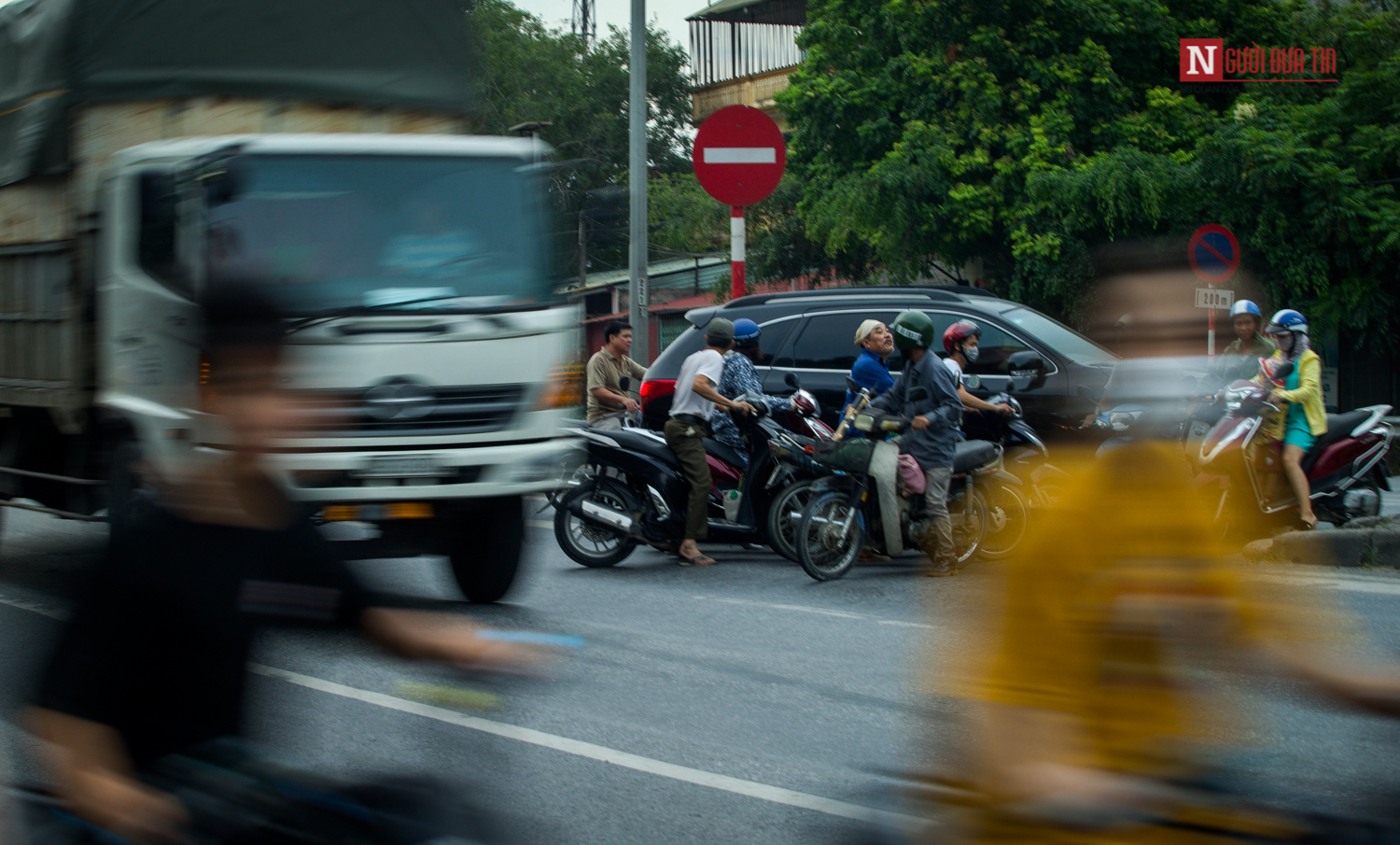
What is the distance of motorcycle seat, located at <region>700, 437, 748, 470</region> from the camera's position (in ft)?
31.2

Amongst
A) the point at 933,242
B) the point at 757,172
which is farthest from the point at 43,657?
the point at 933,242

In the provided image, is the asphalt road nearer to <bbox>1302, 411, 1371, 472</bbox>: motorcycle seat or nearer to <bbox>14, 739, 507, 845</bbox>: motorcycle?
<bbox>14, 739, 507, 845</bbox>: motorcycle

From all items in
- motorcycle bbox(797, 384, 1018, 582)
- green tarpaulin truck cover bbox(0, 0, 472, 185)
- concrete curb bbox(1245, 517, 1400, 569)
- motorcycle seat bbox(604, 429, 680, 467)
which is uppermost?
green tarpaulin truck cover bbox(0, 0, 472, 185)

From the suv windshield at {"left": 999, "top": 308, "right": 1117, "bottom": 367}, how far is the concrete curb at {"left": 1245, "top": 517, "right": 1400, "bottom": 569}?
7.61 feet

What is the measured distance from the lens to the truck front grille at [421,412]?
7.09 metres

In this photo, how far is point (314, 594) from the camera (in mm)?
2311

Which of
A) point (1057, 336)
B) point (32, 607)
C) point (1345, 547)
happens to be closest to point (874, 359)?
point (1057, 336)

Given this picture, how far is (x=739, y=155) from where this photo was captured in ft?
42.9

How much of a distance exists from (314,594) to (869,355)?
7.48m

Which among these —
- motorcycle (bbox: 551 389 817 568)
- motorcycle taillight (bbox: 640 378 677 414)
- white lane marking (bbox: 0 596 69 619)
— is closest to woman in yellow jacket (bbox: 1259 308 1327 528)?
motorcycle (bbox: 551 389 817 568)

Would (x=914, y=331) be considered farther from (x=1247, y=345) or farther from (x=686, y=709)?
(x=686, y=709)

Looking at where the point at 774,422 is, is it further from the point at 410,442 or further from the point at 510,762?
the point at 510,762

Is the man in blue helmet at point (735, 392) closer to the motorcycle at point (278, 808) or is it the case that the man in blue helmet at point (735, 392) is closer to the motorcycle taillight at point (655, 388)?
the motorcycle taillight at point (655, 388)

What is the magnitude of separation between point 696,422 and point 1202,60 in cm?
1835
